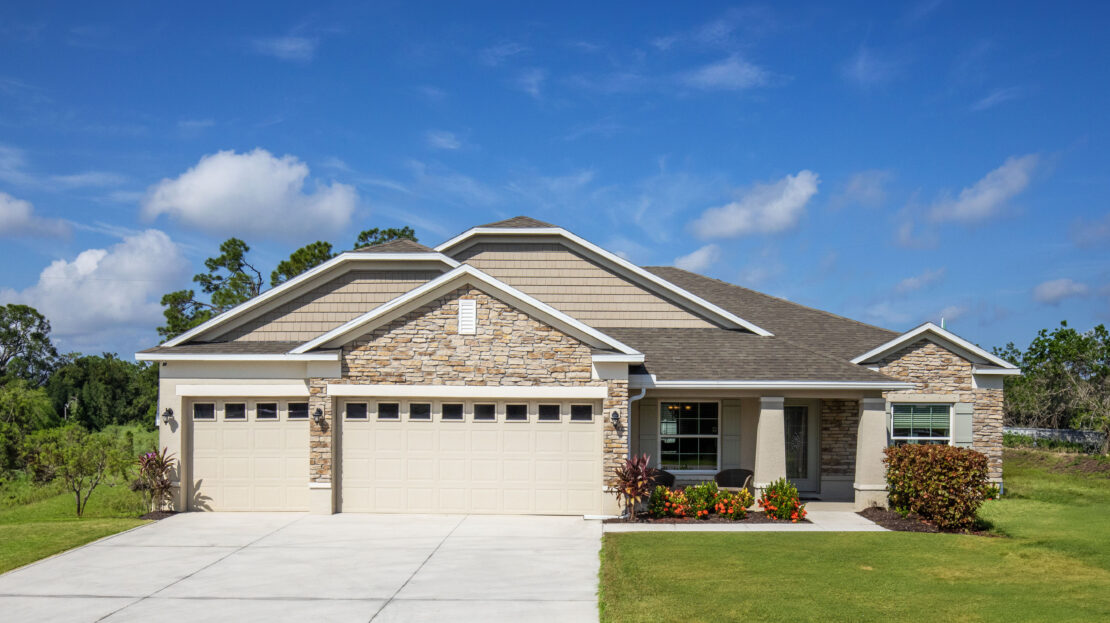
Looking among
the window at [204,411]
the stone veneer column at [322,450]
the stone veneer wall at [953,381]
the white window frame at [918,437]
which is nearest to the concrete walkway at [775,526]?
the white window frame at [918,437]

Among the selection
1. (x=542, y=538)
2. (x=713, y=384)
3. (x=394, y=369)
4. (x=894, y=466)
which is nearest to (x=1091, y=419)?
(x=894, y=466)

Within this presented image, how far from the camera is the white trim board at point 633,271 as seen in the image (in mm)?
18828

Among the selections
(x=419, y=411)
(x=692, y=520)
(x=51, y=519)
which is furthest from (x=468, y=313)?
(x=51, y=519)

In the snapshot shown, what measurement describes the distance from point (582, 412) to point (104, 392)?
132ft

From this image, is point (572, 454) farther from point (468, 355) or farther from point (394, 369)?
point (394, 369)

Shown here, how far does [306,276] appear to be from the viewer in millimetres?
16938

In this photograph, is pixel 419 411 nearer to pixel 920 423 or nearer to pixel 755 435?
pixel 755 435

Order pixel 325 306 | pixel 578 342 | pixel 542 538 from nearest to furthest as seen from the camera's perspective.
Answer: pixel 542 538
pixel 578 342
pixel 325 306

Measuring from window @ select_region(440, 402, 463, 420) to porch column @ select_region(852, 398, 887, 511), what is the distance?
26.9ft

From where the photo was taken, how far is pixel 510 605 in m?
9.35

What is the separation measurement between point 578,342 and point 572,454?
7.29 ft

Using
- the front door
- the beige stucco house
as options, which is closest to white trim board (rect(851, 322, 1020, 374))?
the front door

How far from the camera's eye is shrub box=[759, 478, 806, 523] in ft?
48.5

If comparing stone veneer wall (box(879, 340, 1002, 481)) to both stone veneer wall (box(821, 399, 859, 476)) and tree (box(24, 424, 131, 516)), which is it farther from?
tree (box(24, 424, 131, 516))
